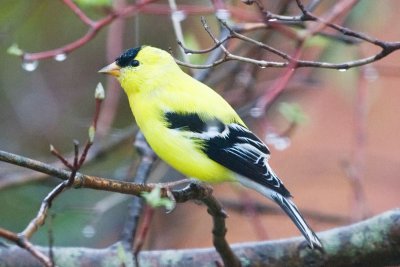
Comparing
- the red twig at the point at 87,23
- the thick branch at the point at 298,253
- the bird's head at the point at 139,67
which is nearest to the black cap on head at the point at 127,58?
the bird's head at the point at 139,67

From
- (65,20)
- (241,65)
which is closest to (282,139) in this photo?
(241,65)

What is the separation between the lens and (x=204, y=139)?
8.50ft

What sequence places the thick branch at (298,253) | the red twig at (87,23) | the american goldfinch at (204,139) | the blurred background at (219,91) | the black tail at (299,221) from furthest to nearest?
the blurred background at (219,91) < the red twig at (87,23) < the american goldfinch at (204,139) < the thick branch at (298,253) < the black tail at (299,221)

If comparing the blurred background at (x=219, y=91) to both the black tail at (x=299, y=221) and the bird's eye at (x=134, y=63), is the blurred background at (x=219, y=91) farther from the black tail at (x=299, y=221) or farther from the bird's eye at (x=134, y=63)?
the black tail at (x=299, y=221)

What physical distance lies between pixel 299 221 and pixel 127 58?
Result: 0.85 meters

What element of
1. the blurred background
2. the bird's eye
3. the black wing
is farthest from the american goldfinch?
the blurred background

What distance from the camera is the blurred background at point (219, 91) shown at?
346cm

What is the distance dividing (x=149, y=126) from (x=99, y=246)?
7.54 feet

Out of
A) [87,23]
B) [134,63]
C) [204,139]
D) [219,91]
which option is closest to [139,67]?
[134,63]

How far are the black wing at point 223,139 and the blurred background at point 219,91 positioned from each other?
37 centimetres

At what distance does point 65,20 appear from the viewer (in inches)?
181

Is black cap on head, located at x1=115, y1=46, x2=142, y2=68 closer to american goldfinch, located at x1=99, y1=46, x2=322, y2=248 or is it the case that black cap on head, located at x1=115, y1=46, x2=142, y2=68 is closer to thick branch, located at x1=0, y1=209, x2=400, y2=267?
american goldfinch, located at x1=99, y1=46, x2=322, y2=248

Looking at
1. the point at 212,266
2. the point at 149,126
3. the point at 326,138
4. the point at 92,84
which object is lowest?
the point at 326,138

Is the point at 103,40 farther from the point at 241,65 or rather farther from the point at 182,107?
the point at 182,107
